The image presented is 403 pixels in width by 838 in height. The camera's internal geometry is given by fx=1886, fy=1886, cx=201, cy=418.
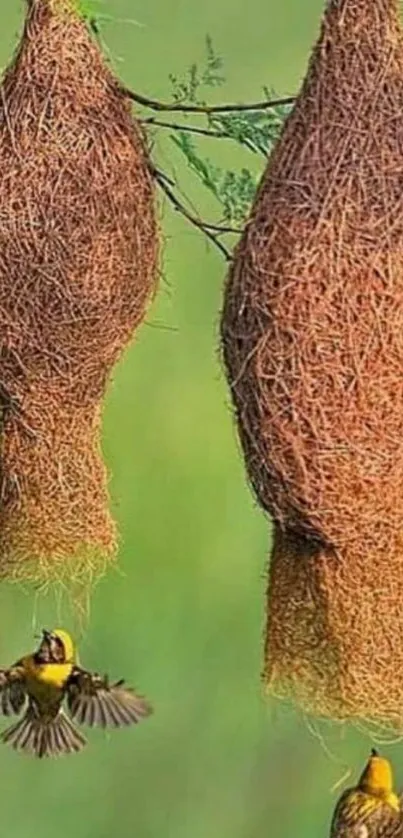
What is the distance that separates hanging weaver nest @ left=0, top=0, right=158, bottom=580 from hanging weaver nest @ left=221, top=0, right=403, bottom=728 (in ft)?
0.58

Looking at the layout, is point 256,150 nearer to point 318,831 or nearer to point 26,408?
point 26,408

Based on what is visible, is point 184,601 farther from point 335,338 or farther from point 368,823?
point 335,338

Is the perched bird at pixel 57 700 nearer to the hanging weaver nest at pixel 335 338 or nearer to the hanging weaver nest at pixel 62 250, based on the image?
the hanging weaver nest at pixel 62 250

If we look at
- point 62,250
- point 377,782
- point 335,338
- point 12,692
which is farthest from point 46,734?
point 335,338

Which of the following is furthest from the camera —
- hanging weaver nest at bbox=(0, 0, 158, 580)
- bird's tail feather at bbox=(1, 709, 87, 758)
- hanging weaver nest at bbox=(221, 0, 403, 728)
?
bird's tail feather at bbox=(1, 709, 87, 758)

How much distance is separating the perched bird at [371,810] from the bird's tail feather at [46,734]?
1.01 ft

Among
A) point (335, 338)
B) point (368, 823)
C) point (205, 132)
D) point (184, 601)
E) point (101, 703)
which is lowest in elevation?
point (368, 823)

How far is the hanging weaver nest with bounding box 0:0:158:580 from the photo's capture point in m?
1.53

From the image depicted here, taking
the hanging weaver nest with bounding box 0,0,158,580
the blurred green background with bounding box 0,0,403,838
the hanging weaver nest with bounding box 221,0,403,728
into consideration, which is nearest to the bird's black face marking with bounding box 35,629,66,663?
the hanging weaver nest with bounding box 0,0,158,580

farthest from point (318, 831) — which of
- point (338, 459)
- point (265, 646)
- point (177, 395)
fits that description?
point (338, 459)

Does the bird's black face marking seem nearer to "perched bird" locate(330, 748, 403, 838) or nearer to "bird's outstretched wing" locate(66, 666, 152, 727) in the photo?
"bird's outstretched wing" locate(66, 666, 152, 727)

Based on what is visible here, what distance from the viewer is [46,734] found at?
1.93 meters

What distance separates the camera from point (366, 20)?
140cm

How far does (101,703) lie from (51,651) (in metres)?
0.08
